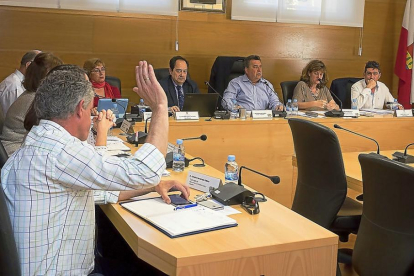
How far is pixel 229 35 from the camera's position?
624 centimetres

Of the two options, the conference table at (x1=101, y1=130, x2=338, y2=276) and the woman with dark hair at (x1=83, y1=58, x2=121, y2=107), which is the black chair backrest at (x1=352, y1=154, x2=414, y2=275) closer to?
the conference table at (x1=101, y1=130, x2=338, y2=276)

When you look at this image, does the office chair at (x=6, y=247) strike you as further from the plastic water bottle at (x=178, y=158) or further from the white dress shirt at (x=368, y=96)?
the white dress shirt at (x=368, y=96)

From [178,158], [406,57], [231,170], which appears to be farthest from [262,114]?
[406,57]

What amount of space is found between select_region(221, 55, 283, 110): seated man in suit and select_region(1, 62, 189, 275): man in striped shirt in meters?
3.74

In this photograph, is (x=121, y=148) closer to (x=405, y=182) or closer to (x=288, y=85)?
(x=405, y=182)

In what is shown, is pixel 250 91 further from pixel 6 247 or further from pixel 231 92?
pixel 6 247

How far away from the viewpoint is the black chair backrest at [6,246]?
1.50m

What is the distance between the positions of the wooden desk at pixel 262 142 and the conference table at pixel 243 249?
2159 millimetres

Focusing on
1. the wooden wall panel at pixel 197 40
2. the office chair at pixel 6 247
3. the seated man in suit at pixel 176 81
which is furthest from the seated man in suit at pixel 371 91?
the office chair at pixel 6 247

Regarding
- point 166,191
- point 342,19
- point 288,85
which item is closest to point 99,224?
point 166,191

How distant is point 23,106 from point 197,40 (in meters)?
3.12

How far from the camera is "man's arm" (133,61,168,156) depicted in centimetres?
182

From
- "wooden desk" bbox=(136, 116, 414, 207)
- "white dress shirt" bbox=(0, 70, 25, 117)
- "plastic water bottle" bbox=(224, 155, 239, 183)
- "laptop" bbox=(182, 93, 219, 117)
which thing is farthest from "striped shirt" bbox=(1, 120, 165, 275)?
"white dress shirt" bbox=(0, 70, 25, 117)

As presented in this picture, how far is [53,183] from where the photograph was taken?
5.24 feet
